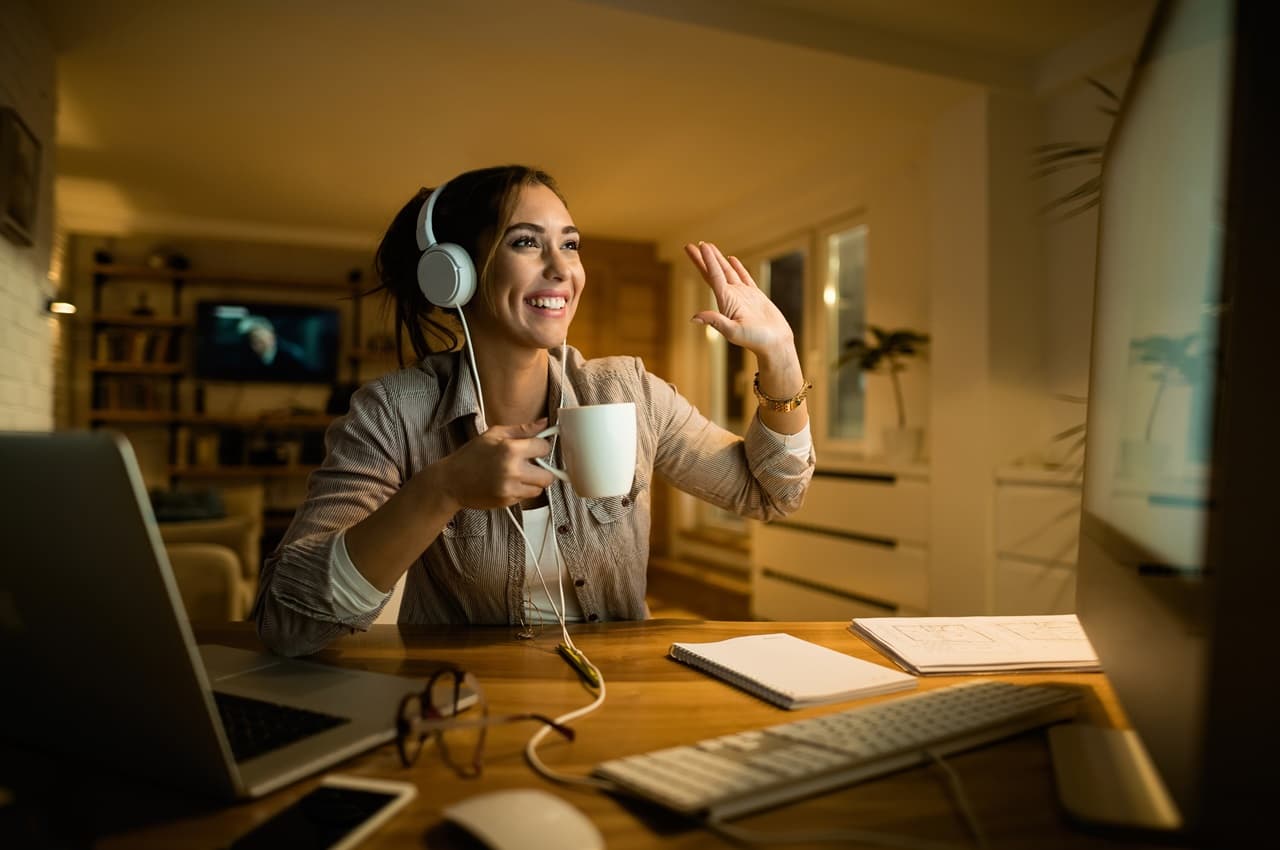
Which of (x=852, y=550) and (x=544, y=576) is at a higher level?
(x=544, y=576)

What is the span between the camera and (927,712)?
72 cm

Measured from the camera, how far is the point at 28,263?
122 inches

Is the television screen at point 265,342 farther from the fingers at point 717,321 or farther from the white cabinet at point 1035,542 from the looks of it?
the fingers at point 717,321

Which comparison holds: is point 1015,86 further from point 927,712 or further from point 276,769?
point 276,769

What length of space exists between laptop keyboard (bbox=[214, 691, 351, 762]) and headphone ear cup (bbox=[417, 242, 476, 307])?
0.60m

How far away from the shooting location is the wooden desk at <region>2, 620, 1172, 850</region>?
54 centimetres

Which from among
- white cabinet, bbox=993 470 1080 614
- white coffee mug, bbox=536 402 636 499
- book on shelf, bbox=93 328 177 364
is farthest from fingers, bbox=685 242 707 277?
book on shelf, bbox=93 328 177 364

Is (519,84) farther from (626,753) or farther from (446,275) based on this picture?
(626,753)

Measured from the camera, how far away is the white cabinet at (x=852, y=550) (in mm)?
3709

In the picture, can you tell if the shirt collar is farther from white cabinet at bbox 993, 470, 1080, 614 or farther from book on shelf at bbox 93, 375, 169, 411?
book on shelf at bbox 93, 375, 169, 411

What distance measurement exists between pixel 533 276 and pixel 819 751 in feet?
2.91

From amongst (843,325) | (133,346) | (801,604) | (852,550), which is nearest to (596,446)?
(852,550)

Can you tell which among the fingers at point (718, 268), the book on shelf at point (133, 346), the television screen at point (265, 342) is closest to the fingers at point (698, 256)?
the fingers at point (718, 268)

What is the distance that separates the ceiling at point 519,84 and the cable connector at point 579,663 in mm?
2520
